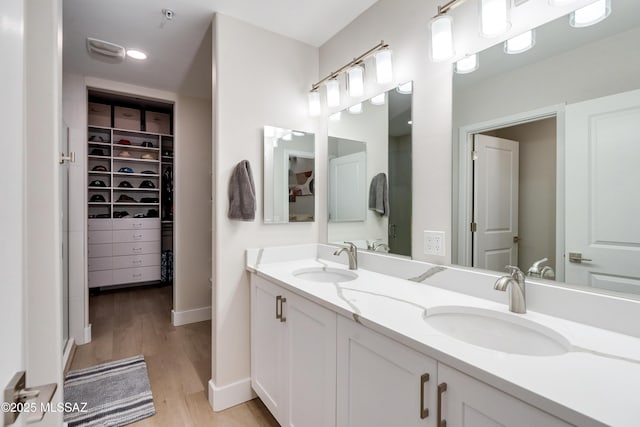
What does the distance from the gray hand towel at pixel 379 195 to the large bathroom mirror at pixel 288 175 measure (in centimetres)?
51

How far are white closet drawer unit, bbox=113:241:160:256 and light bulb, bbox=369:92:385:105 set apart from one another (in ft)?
13.0

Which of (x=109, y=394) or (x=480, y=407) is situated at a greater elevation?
(x=480, y=407)

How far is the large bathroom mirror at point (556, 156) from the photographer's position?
0.94m

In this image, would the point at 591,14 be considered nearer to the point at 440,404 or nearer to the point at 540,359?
the point at 540,359

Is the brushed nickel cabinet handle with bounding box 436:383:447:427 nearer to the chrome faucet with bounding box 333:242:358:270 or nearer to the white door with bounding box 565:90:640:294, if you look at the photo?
the white door with bounding box 565:90:640:294

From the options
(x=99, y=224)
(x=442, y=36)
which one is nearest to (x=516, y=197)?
(x=442, y=36)

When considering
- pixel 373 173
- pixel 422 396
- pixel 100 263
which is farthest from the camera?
pixel 100 263

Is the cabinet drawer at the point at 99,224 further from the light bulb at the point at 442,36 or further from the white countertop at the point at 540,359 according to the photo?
the light bulb at the point at 442,36

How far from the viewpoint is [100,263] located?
405 cm

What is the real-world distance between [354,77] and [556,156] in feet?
3.87

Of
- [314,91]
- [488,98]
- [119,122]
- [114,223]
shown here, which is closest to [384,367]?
[488,98]

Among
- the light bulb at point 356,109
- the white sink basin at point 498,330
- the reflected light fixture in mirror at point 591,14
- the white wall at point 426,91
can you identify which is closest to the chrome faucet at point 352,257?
the white wall at point 426,91

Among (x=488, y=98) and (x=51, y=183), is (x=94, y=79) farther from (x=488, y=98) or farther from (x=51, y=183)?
(x=488, y=98)

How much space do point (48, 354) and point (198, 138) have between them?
2.48 meters
